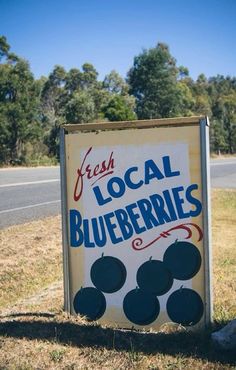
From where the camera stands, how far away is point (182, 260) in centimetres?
347

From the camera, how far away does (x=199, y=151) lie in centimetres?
340

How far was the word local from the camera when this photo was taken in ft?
11.4

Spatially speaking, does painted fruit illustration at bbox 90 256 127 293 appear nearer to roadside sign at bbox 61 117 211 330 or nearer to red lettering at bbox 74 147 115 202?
roadside sign at bbox 61 117 211 330

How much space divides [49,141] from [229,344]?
117 ft

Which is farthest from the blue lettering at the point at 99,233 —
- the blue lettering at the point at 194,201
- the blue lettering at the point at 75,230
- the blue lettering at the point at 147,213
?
the blue lettering at the point at 194,201

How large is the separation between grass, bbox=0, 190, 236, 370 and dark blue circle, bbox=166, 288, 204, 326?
0.13 m

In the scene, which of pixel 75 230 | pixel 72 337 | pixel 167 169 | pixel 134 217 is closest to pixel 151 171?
pixel 167 169

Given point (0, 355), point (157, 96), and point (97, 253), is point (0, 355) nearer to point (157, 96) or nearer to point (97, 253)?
point (97, 253)

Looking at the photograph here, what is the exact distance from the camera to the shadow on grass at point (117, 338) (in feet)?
10.2

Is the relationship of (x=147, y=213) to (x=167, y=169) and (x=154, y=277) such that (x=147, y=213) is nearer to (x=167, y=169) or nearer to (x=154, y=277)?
(x=167, y=169)

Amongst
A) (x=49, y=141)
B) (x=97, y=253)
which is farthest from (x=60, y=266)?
(x=49, y=141)

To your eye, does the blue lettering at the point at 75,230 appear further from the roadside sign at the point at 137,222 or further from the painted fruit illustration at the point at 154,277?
the painted fruit illustration at the point at 154,277

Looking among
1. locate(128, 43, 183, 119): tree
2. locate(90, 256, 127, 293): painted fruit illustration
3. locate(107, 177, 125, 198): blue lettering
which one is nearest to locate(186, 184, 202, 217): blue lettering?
locate(107, 177, 125, 198): blue lettering

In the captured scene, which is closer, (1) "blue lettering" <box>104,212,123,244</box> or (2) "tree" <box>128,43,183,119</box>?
(1) "blue lettering" <box>104,212,123,244</box>
